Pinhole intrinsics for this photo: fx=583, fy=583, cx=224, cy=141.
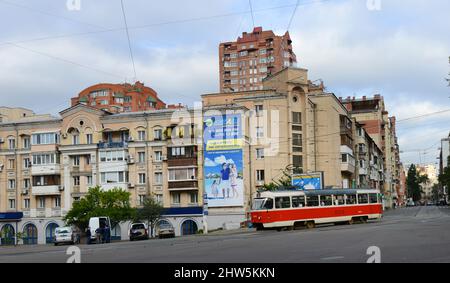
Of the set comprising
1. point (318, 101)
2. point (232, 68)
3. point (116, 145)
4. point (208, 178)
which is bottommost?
point (208, 178)

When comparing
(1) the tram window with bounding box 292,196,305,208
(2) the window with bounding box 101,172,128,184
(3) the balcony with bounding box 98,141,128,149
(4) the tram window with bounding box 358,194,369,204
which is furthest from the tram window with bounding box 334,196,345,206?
(3) the balcony with bounding box 98,141,128,149

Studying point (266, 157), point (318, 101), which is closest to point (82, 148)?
point (266, 157)

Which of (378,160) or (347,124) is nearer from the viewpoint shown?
(347,124)

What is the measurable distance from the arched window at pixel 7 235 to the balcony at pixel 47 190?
5.24m

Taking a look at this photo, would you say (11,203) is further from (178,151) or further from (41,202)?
(178,151)

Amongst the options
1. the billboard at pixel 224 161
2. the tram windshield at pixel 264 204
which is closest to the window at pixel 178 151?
the billboard at pixel 224 161

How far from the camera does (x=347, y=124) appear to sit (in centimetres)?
8112

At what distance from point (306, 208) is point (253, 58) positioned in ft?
330

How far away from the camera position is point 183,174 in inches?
2589

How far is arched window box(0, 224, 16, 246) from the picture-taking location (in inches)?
2719

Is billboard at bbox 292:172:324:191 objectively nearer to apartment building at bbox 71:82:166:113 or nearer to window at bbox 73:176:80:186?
window at bbox 73:176:80:186

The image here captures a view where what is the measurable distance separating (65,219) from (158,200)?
10.6 meters

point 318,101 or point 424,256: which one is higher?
point 318,101
